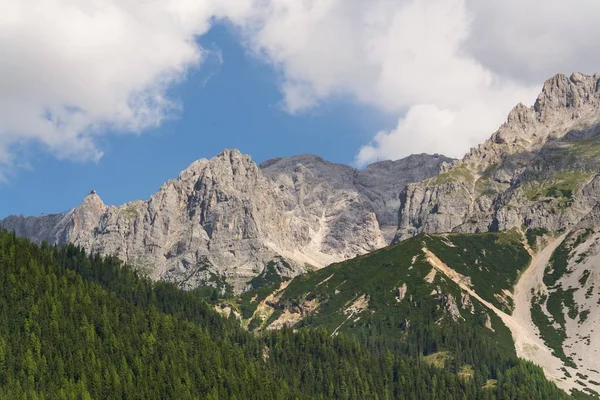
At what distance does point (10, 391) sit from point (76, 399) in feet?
53.4

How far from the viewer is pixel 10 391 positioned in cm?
19412

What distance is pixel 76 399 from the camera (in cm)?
19838
